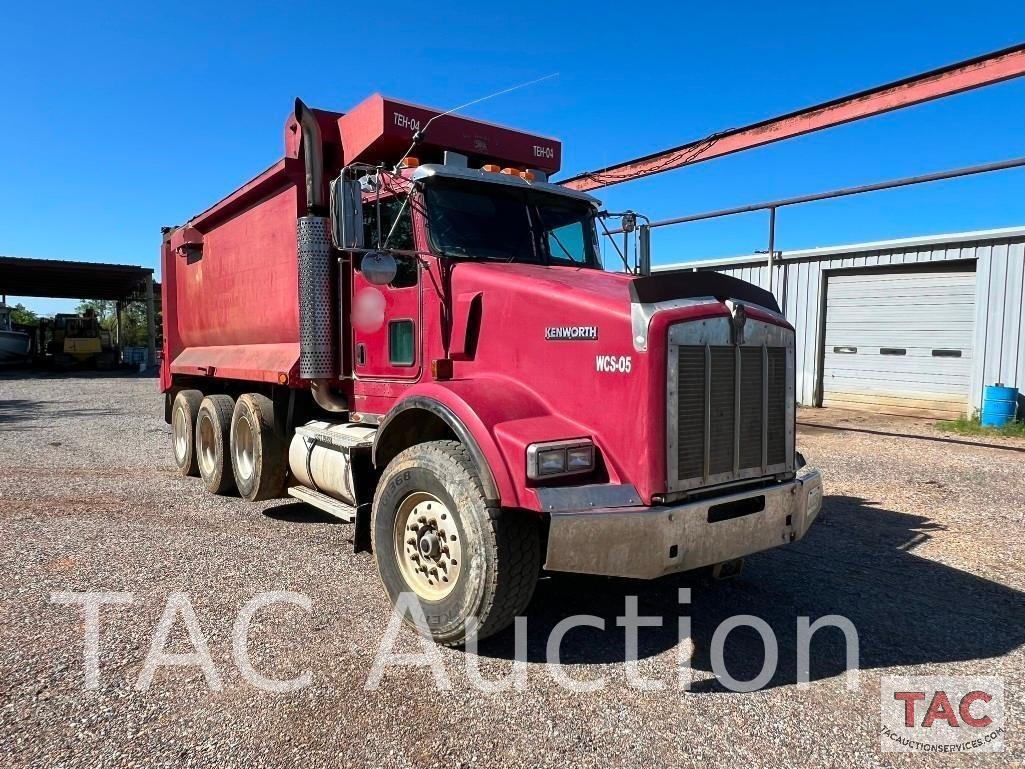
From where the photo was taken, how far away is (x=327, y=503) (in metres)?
5.23

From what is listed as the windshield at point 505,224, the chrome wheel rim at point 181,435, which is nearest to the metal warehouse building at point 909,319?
the windshield at point 505,224

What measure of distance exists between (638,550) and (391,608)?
1.74m

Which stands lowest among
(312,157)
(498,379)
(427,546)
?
(427,546)

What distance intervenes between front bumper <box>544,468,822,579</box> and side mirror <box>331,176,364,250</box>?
6.87ft

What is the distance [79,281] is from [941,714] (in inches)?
1473

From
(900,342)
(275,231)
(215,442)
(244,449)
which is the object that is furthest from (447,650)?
(900,342)

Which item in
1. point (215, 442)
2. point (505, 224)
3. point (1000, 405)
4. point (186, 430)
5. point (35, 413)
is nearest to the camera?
point (505, 224)

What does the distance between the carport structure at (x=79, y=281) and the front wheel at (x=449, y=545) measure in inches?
1192

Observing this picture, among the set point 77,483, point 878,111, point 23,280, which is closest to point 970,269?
point 878,111

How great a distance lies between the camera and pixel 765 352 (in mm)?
3742

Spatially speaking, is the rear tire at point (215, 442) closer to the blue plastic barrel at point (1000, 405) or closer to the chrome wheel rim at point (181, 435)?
the chrome wheel rim at point (181, 435)

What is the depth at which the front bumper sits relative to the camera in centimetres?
311

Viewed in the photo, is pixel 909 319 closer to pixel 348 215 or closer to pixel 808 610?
pixel 808 610

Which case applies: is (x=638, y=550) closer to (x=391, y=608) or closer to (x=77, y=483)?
(x=391, y=608)
